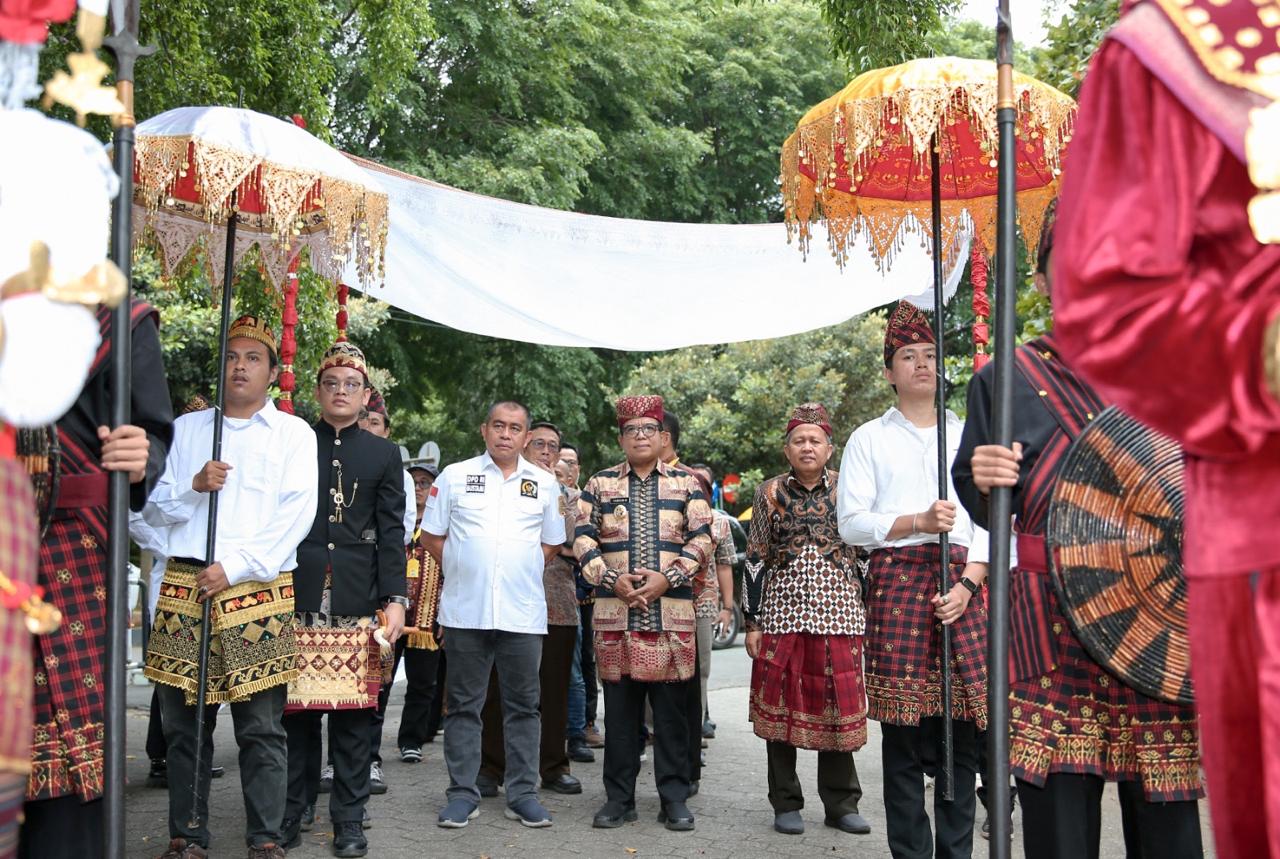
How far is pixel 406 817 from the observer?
6520 mm

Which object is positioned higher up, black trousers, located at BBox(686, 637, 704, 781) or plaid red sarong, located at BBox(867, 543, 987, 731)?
plaid red sarong, located at BBox(867, 543, 987, 731)

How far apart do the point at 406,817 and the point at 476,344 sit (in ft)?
41.6

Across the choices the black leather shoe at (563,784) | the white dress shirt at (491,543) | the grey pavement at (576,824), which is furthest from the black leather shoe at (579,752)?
the white dress shirt at (491,543)

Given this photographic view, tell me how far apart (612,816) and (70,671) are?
3585 mm

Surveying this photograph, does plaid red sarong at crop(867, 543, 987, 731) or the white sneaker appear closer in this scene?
plaid red sarong at crop(867, 543, 987, 731)

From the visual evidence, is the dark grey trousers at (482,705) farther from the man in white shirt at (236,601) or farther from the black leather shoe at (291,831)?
the man in white shirt at (236,601)

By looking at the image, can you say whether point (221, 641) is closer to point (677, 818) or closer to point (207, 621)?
point (207, 621)

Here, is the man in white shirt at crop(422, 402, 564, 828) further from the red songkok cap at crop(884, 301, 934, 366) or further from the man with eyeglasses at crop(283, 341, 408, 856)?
the red songkok cap at crop(884, 301, 934, 366)

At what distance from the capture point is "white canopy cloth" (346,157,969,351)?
7.12m

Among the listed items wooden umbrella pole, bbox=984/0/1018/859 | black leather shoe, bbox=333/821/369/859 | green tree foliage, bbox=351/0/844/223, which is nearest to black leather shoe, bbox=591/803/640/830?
black leather shoe, bbox=333/821/369/859

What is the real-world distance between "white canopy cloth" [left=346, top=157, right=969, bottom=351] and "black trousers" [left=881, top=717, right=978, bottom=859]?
2.65 metres

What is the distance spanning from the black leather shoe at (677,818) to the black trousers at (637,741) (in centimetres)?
3

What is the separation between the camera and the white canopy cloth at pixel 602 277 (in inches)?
280

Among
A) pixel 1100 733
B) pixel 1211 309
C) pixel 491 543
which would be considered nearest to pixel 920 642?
pixel 1100 733
